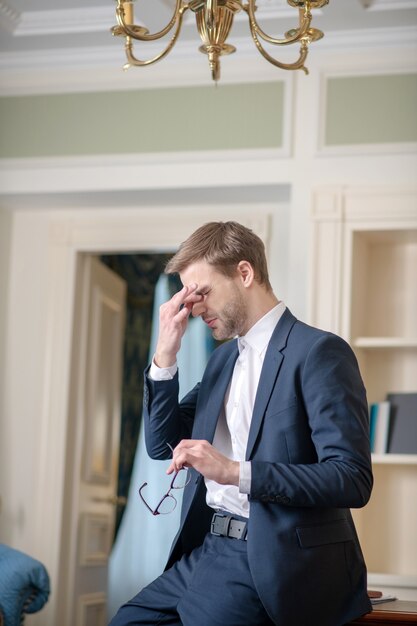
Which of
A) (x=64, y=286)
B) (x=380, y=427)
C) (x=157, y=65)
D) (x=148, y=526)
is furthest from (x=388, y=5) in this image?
(x=148, y=526)

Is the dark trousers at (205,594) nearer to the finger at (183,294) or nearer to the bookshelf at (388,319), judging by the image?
the finger at (183,294)

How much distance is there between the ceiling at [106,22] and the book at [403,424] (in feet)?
5.33

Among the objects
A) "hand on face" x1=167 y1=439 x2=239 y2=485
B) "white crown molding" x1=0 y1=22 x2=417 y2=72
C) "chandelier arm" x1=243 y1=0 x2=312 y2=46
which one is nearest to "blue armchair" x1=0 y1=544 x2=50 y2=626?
"hand on face" x1=167 y1=439 x2=239 y2=485

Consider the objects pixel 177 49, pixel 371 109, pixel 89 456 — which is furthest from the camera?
pixel 89 456

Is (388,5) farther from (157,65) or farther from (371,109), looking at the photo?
(157,65)

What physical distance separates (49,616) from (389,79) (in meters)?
3.03

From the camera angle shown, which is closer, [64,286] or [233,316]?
[233,316]

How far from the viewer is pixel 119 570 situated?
6.16 meters

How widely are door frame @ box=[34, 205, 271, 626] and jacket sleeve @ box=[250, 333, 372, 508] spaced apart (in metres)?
2.52

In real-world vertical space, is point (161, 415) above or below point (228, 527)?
above

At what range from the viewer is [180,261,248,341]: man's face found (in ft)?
8.51

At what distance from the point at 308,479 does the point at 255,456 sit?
207 mm

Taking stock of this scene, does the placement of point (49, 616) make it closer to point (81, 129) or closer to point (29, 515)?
point (29, 515)

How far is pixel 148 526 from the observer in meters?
6.06
